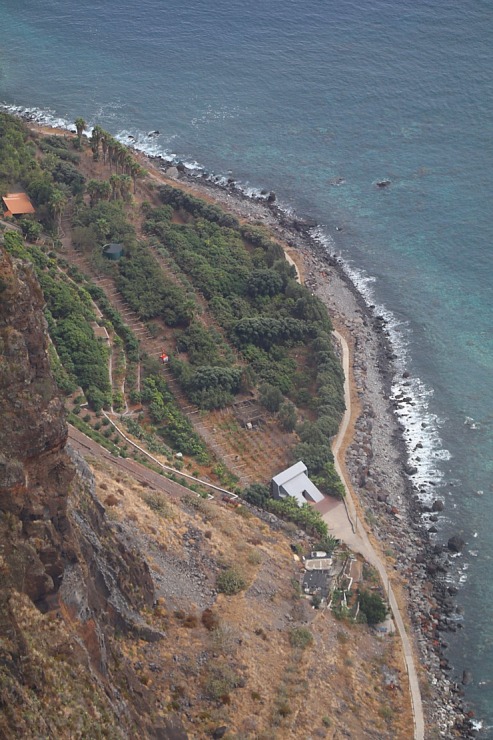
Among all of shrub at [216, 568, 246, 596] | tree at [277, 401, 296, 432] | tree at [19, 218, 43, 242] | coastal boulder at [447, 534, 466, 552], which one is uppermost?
tree at [19, 218, 43, 242]

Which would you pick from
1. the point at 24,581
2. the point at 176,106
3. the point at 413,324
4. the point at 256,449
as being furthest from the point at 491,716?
the point at 176,106

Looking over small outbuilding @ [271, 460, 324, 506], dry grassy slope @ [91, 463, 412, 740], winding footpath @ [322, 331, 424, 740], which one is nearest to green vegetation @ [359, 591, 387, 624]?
dry grassy slope @ [91, 463, 412, 740]

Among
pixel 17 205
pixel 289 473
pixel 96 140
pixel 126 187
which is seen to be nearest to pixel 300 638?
pixel 289 473

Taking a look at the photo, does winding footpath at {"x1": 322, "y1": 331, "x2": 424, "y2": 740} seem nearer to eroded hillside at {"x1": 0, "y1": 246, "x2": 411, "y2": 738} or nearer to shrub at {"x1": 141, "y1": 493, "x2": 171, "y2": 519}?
eroded hillside at {"x1": 0, "y1": 246, "x2": 411, "y2": 738}

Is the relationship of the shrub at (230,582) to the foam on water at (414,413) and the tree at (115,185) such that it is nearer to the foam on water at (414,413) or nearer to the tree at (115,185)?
the foam on water at (414,413)

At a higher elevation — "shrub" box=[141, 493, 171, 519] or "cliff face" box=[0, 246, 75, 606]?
"cliff face" box=[0, 246, 75, 606]

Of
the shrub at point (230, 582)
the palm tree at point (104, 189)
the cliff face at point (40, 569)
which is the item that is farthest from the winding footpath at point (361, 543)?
the palm tree at point (104, 189)
